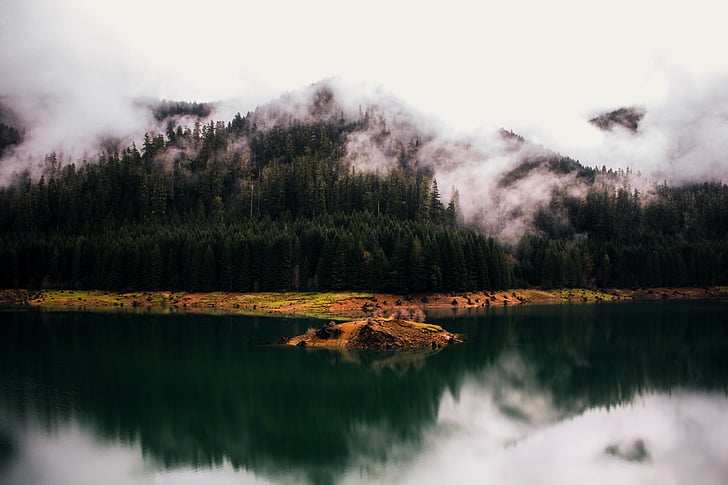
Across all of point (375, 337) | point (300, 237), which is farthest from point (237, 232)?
point (375, 337)

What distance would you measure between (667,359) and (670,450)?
28.3 metres

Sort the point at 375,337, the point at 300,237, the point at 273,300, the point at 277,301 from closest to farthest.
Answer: the point at 375,337
the point at 277,301
the point at 273,300
the point at 300,237

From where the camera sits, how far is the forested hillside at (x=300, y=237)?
124 meters

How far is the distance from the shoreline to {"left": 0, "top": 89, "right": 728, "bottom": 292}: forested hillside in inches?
118

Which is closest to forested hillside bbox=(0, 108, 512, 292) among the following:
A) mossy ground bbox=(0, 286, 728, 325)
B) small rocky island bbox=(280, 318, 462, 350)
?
mossy ground bbox=(0, 286, 728, 325)

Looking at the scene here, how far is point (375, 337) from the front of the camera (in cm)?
5953

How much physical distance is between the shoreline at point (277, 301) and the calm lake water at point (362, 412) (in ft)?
128

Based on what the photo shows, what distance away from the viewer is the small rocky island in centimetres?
5956

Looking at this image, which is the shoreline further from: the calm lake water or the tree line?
the calm lake water

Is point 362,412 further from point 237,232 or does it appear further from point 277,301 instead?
point 237,232

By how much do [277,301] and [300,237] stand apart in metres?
21.9

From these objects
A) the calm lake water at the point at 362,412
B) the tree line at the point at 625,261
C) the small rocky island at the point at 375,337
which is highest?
the tree line at the point at 625,261

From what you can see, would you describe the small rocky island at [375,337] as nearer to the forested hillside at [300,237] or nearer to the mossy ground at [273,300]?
the mossy ground at [273,300]

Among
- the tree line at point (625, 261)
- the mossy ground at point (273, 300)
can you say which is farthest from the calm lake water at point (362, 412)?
the tree line at point (625, 261)
